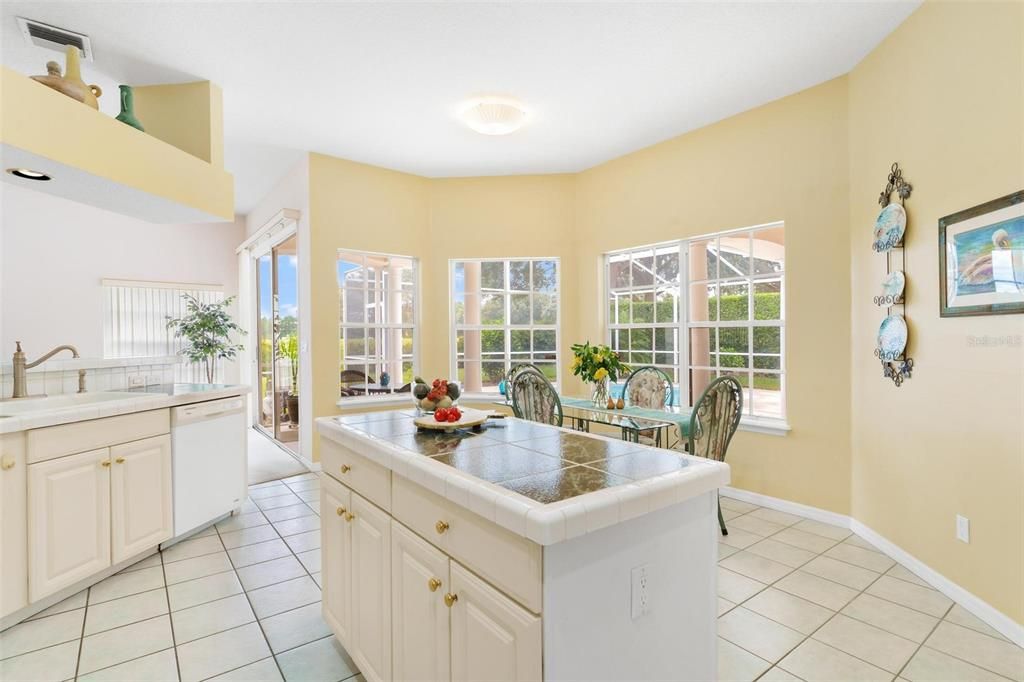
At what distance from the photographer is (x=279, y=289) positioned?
5.82 m

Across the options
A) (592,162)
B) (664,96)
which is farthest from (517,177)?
(664,96)

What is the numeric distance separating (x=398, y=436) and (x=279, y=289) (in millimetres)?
4731

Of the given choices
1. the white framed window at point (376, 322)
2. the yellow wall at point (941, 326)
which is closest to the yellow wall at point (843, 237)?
the yellow wall at point (941, 326)

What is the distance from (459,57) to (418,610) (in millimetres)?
3031

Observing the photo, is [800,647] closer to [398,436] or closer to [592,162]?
Result: [398,436]

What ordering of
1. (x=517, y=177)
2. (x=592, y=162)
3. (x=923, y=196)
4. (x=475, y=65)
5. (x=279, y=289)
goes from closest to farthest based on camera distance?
1. (x=923, y=196)
2. (x=475, y=65)
3. (x=592, y=162)
4. (x=517, y=177)
5. (x=279, y=289)

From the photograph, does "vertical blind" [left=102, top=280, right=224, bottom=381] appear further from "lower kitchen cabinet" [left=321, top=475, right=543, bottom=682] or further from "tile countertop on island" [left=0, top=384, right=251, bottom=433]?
"lower kitchen cabinet" [left=321, top=475, right=543, bottom=682]

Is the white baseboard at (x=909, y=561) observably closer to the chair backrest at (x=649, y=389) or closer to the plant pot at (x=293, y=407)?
the chair backrest at (x=649, y=389)

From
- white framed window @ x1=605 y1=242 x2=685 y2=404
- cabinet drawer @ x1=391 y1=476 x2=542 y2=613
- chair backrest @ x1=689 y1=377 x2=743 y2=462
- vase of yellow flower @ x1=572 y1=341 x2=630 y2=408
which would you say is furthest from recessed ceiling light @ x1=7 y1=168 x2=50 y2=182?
white framed window @ x1=605 y1=242 x2=685 y2=404

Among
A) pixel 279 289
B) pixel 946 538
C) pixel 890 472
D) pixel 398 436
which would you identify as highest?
pixel 279 289

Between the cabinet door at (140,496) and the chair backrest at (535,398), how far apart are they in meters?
2.28

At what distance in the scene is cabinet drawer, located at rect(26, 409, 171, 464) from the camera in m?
2.30

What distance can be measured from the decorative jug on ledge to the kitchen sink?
1.64 metres

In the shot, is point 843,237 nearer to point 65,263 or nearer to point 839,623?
point 839,623
